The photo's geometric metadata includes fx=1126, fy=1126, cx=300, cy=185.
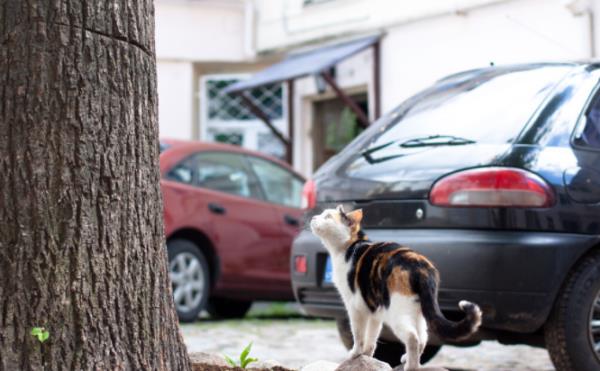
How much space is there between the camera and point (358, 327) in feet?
12.8

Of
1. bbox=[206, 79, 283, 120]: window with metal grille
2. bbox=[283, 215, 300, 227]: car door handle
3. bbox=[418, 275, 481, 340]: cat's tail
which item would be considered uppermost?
bbox=[206, 79, 283, 120]: window with metal grille

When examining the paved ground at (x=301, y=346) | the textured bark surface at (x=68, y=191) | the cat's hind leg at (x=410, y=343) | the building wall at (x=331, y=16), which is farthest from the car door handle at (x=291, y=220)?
the textured bark surface at (x=68, y=191)

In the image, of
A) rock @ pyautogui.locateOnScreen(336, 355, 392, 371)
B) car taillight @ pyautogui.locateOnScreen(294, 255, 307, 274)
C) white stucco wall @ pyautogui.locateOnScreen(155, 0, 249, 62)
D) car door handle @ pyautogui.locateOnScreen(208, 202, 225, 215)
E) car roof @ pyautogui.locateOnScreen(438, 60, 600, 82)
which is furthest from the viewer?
white stucco wall @ pyautogui.locateOnScreen(155, 0, 249, 62)

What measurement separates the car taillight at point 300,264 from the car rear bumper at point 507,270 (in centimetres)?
97

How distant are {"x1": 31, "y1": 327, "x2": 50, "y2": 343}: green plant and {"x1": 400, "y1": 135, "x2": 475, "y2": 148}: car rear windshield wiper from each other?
2515mm

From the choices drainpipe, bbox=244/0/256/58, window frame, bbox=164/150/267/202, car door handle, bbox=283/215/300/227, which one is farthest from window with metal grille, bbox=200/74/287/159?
car door handle, bbox=283/215/300/227

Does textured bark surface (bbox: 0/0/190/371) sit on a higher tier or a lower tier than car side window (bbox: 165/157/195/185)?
higher

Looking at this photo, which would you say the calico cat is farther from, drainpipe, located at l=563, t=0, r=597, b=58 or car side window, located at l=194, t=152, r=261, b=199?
drainpipe, located at l=563, t=0, r=597, b=58

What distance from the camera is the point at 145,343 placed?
3.33 metres

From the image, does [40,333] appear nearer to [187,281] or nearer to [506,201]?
[506,201]

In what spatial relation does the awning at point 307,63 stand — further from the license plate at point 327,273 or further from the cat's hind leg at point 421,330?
the cat's hind leg at point 421,330

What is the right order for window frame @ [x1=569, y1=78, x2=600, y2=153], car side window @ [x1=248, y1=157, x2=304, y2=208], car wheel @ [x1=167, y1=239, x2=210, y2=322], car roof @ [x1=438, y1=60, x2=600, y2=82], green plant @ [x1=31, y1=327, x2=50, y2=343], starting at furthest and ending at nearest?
car side window @ [x1=248, y1=157, x2=304, y2=208] → car wheel @ [x1=167, y1=239, x2=210, y2=322] → car roof @ [x1=438, y1=60, x2=600, y2=82] → window frame @ [x1=569, y1=78, x2=600, y2=153] → green plant @ [x1=31, y1=327, x2=50, y2=343]

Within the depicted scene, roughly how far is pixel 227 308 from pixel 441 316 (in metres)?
7.28

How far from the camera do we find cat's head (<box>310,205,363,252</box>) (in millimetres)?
3893
